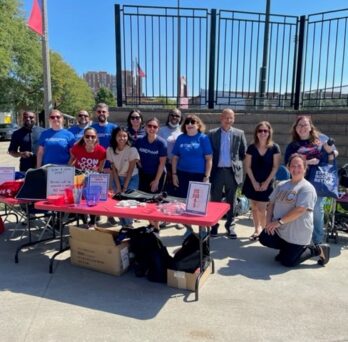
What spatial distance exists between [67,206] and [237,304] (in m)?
1.93

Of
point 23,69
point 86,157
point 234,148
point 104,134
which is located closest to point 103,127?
point 104,134

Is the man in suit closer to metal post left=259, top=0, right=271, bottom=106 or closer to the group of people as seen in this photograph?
the group of people

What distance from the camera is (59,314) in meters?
3.05

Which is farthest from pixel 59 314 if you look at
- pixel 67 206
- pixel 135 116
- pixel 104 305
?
pixel 135 116

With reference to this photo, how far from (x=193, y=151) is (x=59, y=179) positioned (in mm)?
1620

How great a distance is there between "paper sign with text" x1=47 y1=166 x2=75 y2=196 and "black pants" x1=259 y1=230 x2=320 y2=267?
7.40 feet

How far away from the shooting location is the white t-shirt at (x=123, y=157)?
4.81m

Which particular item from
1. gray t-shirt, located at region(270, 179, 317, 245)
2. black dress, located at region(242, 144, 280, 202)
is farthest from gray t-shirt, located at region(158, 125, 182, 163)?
gray t-shirt, located at region(270, 179, 317, 245)

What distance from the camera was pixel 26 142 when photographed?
5590mm

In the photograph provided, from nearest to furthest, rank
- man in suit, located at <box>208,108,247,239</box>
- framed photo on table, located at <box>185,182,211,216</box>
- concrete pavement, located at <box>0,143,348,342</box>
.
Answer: concrete pavement, located at <box>0,143,348,342</box> < framed photo on table, located at <box>185,182,211,216</box> < man in suit, located at <box>208,108,247,239</box>

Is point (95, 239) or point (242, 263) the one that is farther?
point (242, 263)

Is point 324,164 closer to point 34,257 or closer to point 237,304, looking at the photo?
point 237,304

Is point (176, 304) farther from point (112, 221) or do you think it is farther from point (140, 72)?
point (140, 72)

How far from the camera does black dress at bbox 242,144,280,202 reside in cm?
468
